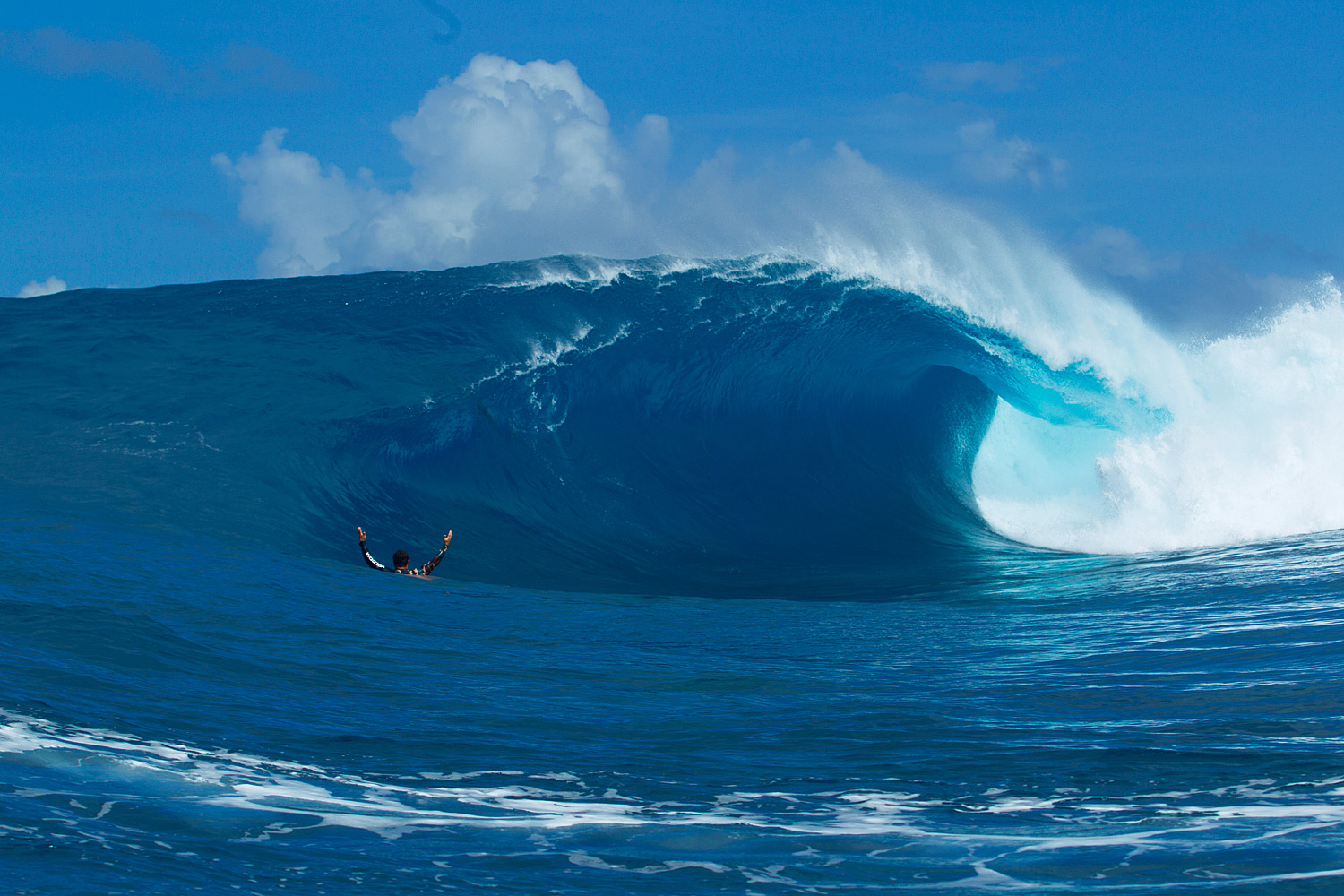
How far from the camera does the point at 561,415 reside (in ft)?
42.7

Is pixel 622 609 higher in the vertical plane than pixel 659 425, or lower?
lower

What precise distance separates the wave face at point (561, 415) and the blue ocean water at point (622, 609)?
0.20 ft

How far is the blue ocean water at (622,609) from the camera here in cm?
326

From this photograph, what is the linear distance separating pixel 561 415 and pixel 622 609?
506 centimetres

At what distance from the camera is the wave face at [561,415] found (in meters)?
10.5

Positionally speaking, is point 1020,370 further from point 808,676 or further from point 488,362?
point 808,676

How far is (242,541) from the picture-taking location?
8.93 metres

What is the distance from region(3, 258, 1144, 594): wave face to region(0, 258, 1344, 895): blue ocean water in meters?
0.06

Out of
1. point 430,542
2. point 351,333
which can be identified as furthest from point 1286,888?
point 351,333

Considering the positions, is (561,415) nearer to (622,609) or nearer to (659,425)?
(659,425)

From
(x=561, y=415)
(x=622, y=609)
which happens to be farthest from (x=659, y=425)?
(x=622, y=609)

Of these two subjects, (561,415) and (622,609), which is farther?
(561,415)

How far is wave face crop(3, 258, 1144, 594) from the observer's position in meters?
10.5

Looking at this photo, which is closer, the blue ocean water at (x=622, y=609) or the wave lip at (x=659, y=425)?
the blue ocean water at (x=622, y=609)
